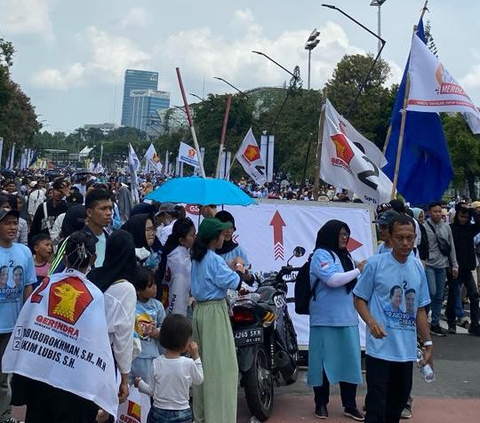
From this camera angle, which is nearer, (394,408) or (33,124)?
(394,408)

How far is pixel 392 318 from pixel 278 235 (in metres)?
Answer: 3.49

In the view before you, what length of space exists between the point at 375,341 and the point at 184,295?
1752mm

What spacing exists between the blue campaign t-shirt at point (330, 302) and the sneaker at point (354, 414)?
736mm

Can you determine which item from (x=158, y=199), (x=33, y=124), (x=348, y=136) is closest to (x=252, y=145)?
(x=348, y=136)

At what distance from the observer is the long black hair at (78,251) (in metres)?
3.83

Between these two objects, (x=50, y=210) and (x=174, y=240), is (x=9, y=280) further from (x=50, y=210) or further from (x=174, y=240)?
(x=50, y=210)

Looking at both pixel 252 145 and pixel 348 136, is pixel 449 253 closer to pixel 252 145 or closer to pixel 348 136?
pixel 348 136

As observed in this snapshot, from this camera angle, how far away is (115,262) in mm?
4129

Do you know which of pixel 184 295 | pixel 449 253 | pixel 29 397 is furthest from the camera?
pixel 449 253

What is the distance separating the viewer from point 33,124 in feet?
219

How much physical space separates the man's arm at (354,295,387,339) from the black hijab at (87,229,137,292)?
1.66 m

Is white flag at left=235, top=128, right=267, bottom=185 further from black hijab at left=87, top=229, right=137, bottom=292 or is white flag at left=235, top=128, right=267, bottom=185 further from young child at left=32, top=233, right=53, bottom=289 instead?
black hijab at left=87, top=229, right=137, bottom=292

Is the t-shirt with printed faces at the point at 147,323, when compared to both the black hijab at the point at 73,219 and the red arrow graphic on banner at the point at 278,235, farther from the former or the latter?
the red arrow graphic on banner at the point at 278,235

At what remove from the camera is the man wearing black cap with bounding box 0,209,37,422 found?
5129mm
